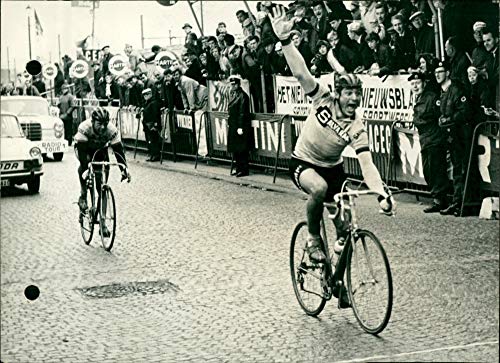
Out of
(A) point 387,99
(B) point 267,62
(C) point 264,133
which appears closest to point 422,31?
(A) point 387,99

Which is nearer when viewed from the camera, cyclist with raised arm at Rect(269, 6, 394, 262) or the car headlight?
cyclist with raised arm at Rect(269, 6, 394, 262)

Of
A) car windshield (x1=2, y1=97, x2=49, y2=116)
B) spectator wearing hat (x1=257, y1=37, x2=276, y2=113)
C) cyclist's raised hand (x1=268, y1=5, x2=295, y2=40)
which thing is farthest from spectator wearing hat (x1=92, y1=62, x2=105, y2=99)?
cyclist's raised hand (x1=268, y1=5, x2=295, y2=40)

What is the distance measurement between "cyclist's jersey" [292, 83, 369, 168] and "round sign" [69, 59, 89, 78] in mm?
853

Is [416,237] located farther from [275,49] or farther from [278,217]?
[275,49]

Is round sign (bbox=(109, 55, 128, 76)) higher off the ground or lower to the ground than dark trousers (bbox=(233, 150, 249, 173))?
higher

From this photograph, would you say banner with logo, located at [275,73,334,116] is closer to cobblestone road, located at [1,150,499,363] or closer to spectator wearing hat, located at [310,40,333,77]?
spectator wearing hat, located at [310,40,333,77]

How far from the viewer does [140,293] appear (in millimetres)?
6930

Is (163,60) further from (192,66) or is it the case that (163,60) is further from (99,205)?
(99,205)

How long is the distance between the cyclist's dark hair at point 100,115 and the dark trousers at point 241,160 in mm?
878

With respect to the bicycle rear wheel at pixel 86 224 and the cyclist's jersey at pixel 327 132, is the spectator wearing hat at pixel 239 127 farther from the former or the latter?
the bicycle rear wheel at pixel 86 224

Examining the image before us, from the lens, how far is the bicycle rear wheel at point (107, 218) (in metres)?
6.15

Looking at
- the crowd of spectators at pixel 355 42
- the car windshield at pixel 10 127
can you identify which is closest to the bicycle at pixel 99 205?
the car windshield at pixel 10 127

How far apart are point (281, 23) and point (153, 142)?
4.90 feet

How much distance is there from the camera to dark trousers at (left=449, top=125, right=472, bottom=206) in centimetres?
563
